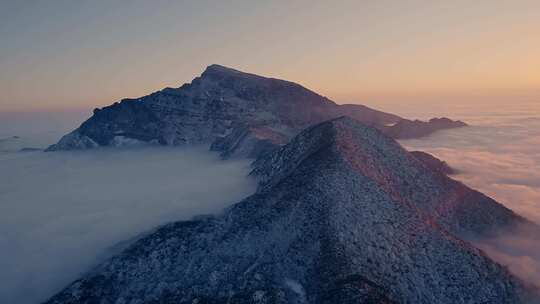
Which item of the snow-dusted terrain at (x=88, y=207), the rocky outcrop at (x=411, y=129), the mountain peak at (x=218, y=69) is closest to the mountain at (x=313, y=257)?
the snow-dusted terrain at (x=88, y=207)

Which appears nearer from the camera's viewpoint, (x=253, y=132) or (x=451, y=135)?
(x=253, y=132)

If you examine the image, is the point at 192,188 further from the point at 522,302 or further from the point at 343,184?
the point at 522,302

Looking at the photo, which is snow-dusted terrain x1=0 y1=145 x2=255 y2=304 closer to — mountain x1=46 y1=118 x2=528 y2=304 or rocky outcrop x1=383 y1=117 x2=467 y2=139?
mountain x1=46 y1=118 x2=528 y2=304

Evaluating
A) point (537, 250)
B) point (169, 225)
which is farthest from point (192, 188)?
point (537, 250)

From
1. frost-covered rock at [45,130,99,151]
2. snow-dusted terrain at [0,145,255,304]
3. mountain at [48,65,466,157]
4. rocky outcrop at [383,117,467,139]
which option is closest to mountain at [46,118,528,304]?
snow-dusted terrain at [0,145,255,304]

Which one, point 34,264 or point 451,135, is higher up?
point 451,135

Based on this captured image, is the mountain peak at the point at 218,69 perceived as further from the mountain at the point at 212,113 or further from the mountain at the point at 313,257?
the mountain at the point at 313,257
